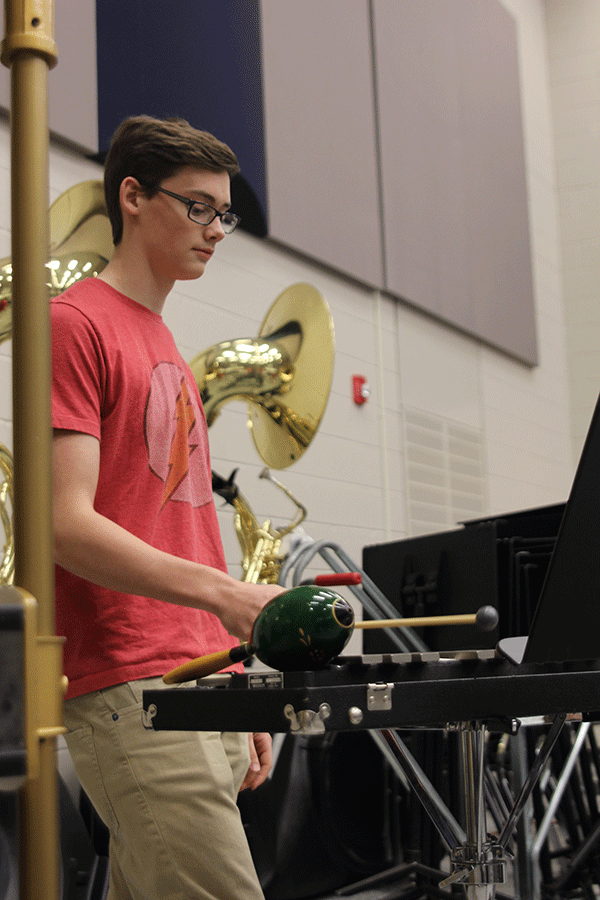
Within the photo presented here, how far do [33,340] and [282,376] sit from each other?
216 centimetres

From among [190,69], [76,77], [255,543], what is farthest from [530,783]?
[190,69]

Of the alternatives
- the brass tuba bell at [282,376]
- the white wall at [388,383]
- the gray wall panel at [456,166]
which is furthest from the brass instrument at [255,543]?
the gray wall panel at [456,166]

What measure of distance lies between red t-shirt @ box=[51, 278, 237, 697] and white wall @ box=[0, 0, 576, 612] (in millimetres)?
1383

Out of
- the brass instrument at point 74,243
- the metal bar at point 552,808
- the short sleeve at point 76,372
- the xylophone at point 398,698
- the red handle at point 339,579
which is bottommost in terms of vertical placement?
the metal bar at point 552,808

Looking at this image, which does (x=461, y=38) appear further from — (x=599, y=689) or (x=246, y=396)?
(x=599, y=689)

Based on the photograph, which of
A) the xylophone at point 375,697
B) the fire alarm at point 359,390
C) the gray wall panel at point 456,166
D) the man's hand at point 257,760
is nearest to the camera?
the xylophone at point 375,697

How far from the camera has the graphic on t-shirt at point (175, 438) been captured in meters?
1.26

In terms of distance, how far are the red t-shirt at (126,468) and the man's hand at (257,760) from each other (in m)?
0.15

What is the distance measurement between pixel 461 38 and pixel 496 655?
211 inches

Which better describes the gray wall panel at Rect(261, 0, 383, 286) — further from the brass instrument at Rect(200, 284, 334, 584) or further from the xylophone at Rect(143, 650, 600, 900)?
the xylophone at Rect(143, 650, 600, 900)

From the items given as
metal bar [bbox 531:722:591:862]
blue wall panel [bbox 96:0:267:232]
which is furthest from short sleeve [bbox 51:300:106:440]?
blue wall panel [bbox 96:0:267:232]

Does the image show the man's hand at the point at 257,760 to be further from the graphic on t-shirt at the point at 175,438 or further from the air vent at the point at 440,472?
the air vent at the point at 440,472

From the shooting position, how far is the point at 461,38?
5570mm

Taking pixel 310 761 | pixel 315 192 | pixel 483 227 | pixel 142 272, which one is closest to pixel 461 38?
pixel 483 227
